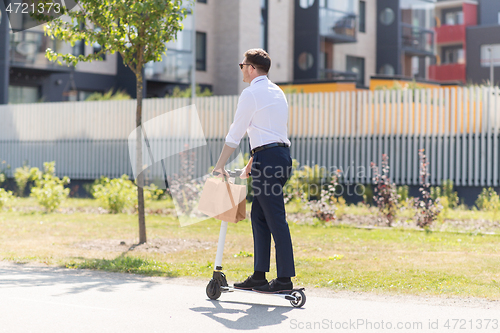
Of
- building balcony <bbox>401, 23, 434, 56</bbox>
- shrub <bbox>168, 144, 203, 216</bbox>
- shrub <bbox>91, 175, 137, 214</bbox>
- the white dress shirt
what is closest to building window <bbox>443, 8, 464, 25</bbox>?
building balcony <bbox>401, 23, 434, 56</bbox>

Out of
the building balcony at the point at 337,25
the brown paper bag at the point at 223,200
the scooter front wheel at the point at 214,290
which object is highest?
the building balcony at the point at 337,25

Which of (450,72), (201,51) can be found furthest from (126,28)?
(450,72)

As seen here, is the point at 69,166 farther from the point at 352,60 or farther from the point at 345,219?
the point at 352,60

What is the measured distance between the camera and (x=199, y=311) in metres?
5.17

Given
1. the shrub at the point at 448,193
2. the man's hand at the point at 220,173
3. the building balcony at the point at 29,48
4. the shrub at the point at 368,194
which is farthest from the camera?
the building balcony at the point at 29,48

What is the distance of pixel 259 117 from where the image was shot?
527 centimetres

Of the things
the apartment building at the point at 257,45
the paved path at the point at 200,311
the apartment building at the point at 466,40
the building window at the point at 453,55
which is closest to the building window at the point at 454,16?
the apartment building at the point at 466,40

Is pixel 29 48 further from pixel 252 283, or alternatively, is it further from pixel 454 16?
pixel 454 16

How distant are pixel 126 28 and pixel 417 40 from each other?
29498 millimetres

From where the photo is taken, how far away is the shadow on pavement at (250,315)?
4754 mm

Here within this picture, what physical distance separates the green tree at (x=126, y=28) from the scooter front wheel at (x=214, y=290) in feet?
12.4

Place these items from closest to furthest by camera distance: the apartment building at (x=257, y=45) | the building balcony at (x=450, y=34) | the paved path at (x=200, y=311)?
the paved path at (x=200, y=311), the apartment building at (x=257, y=45), the building balcony at (x=450, y=34)

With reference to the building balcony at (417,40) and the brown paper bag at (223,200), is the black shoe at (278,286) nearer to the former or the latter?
the brown paper bag at (223,200)

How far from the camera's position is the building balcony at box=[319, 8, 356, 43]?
30.8 meters
